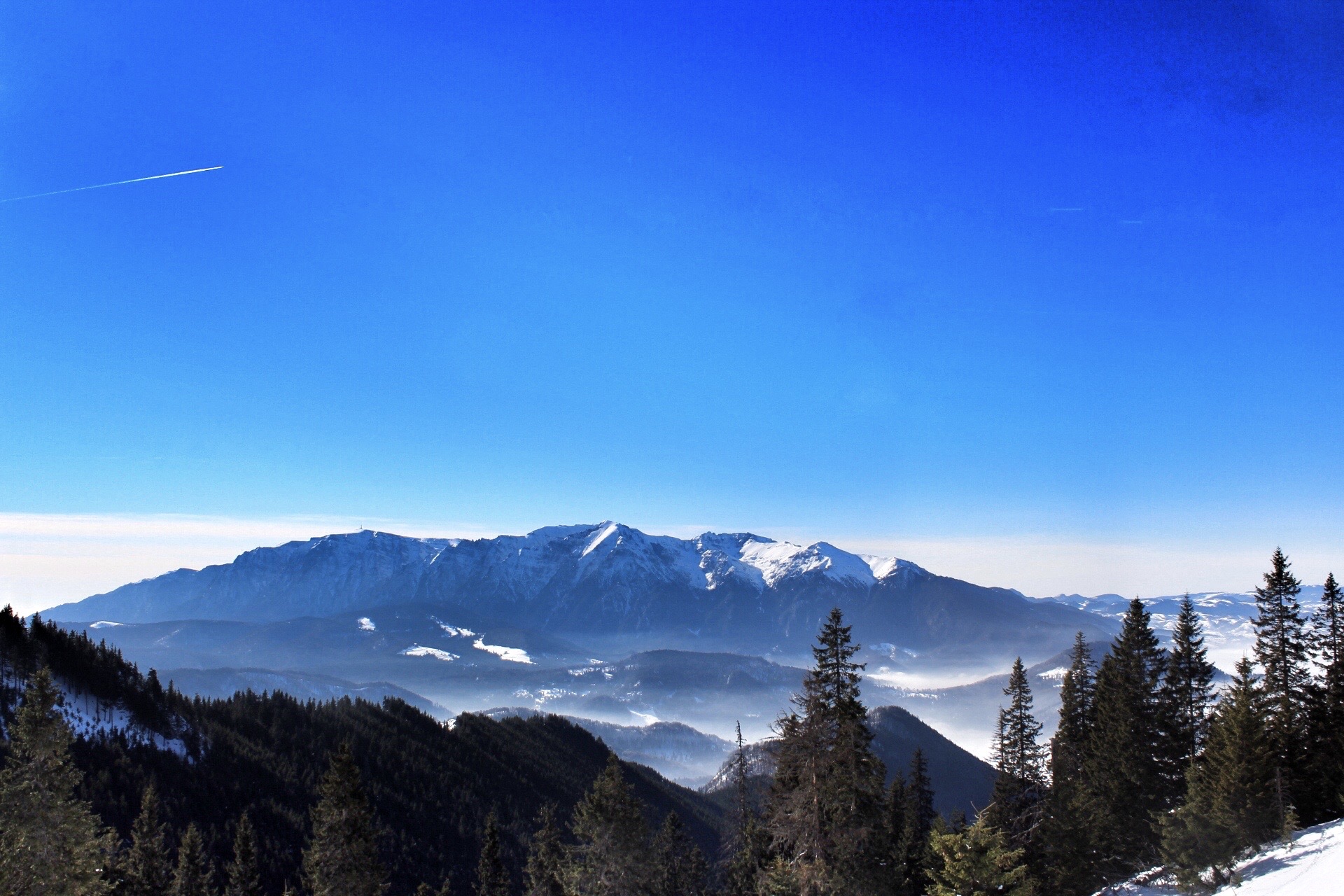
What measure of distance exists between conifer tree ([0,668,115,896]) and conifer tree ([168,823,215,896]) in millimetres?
41561

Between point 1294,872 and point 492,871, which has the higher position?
point 1294,872

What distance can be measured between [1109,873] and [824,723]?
2299cm

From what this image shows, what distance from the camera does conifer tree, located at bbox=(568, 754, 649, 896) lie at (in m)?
38.8

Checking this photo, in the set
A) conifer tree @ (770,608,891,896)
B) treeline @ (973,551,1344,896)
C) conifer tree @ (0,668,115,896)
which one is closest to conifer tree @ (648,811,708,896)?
treeline @ (973,551,1344,896)

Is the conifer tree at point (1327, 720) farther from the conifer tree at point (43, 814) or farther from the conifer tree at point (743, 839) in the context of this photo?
the conifer tree at point (43, 814)

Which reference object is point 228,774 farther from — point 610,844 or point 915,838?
point 915,838

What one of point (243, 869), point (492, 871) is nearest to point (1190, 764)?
point (492, 871)

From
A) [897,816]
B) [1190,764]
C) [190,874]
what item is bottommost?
[190,874]

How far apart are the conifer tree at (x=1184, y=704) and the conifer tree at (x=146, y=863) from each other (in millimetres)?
71741

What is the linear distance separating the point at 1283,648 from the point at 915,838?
25.6m

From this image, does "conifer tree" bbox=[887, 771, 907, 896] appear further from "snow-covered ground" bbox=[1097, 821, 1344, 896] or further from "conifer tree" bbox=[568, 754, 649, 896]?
"conifer tree" bbox=[568, 754, 649, 896]

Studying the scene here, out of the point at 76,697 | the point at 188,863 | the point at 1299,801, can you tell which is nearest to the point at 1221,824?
the point at 1299,801

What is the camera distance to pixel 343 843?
3928 cm

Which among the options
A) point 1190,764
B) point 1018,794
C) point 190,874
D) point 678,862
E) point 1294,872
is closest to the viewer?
point 1294,872
